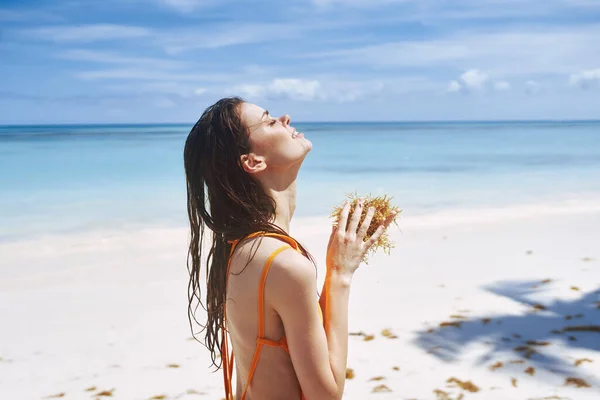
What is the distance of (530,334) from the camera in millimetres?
5984

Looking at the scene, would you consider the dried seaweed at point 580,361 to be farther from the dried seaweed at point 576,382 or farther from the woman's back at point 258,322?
the woman's back at point 258,322

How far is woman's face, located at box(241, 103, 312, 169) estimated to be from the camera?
255 centimetres

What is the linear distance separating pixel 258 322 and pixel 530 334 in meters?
4.35

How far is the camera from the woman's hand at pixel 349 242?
8.43 feet

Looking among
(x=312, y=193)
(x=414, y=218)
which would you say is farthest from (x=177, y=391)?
(x=312, y=193)

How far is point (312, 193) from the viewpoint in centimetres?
1925

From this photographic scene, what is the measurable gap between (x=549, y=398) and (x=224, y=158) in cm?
356

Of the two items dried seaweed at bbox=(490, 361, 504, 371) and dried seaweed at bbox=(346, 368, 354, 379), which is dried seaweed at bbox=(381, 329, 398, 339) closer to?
dried seaweed at bbox=(346, 368, 354, 379)

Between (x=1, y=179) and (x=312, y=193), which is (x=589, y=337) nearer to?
(x=312, y=193)

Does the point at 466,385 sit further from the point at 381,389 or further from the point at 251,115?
the point at 251,115

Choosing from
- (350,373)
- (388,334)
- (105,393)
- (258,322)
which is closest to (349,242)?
(258,322)

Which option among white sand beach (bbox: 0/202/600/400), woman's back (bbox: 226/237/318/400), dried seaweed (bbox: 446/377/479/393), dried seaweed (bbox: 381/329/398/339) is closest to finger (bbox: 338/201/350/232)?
woman's back (bbox: 226/237/318/400)

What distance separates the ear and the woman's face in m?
0.02

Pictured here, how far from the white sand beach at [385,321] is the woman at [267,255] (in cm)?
270
